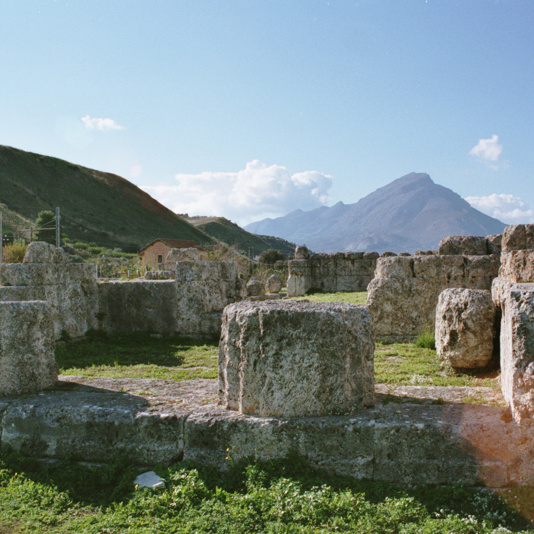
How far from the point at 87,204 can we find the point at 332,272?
2329 inches

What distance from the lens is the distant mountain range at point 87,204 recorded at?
59.0m

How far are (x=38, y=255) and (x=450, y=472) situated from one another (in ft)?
22.8

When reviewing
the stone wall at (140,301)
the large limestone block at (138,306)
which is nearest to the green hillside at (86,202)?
the large limestone block at (138,306)

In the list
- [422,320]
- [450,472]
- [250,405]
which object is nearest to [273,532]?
[250,405]

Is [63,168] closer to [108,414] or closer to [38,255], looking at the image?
[38,255]

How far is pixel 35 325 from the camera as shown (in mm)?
4828

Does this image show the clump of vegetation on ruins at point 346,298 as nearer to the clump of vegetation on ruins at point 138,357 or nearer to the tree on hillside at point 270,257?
the clump of vegetation on ruins at point 138,357

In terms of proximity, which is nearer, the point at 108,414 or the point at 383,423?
the point at 383,423

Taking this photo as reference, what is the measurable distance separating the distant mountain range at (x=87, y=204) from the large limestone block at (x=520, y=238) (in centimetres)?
4974

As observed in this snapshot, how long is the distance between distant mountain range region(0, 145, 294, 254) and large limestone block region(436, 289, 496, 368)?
49985mm

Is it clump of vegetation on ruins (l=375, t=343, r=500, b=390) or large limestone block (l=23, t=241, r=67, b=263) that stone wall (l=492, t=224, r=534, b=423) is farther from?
large limestone block (l=23, t=241, r=67, b=263)

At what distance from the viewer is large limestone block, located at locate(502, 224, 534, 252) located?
6105 millimetres

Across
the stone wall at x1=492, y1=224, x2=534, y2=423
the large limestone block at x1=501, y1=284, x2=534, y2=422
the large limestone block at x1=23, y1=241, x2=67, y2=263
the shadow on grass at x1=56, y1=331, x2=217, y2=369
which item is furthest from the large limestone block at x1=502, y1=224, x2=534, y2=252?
the large limestone block at x1=23, y1=241, x2=67, y2=263

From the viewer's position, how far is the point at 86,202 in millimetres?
71500
